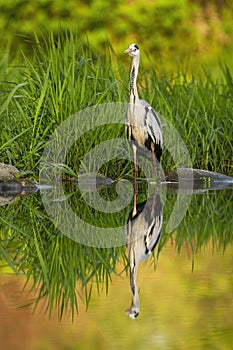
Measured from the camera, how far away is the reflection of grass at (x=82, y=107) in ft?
23.3

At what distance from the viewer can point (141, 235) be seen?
4.61 meters

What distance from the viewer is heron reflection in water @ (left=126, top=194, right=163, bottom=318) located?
329 cm

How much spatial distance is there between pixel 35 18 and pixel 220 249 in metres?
9.82

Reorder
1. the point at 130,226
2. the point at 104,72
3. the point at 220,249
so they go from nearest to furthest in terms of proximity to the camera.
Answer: the point at 220,249 → the point at 130,226 → the point at 104,72

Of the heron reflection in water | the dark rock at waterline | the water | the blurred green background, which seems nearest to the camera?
the water

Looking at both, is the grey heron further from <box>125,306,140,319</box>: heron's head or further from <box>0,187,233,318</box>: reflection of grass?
<box>125,306,140,319</box>: heron's head

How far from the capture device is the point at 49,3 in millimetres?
13641

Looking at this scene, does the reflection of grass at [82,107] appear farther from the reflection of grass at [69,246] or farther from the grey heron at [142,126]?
the reflection of grass at [69,246]

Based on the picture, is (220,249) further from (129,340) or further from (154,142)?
(154,142)

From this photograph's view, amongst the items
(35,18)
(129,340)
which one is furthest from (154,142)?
(35,18)

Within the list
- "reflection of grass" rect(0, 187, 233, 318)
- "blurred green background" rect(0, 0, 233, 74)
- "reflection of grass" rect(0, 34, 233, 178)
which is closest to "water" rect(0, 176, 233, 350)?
"reflection of grass" rect(0, 187, 233, 318)

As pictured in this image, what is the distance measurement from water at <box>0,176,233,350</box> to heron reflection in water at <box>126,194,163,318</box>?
0.02 m

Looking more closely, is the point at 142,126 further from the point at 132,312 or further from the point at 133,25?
the point at 133,25

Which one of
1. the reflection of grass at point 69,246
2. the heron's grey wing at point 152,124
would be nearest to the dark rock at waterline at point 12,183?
the reflection of grass at point 69,246
